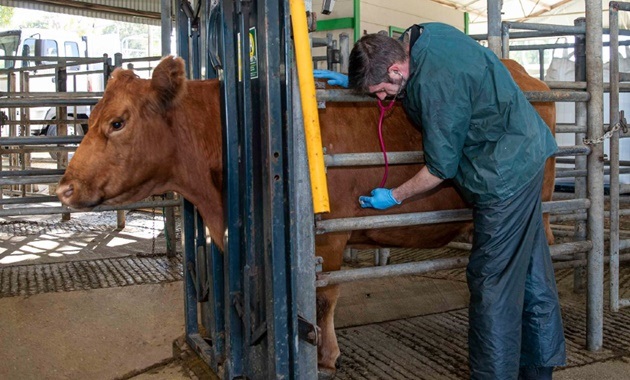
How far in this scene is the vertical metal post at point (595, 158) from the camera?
3873 millimetres

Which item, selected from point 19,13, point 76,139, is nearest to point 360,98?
point 76,139

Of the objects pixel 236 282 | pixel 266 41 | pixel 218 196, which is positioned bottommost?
pixel 236 282

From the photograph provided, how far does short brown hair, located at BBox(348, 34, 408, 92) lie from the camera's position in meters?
2.69

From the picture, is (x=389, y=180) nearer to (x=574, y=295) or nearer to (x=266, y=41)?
(x=266, y=41)

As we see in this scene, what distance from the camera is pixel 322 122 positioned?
10.8 feet

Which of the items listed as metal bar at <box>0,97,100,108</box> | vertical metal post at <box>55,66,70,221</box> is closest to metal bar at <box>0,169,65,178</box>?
metal bar at <box>0,97,100,108</box>

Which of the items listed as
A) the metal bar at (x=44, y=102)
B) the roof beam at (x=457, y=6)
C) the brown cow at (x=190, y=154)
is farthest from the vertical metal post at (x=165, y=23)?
the roof beam at (x=457, y=6)

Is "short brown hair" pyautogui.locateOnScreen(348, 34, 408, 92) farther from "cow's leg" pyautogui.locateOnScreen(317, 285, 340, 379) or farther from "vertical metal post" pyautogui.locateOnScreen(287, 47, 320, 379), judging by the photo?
"cow's leg" pyautogui.locateOnScreen(317, 285, 340, 379)

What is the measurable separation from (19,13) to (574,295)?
130ft

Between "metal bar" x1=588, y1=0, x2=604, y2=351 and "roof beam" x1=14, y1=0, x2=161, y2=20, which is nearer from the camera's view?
"metal bar" x1=588, y1=0, x2=604, y2=351

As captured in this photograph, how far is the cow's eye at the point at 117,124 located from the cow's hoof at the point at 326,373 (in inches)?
62.3

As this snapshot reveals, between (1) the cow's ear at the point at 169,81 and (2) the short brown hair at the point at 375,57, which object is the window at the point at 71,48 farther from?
(2) the short brown hair at the point at 375,57

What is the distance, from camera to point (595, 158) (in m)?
3.89

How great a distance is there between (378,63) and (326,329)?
62.1 inches
